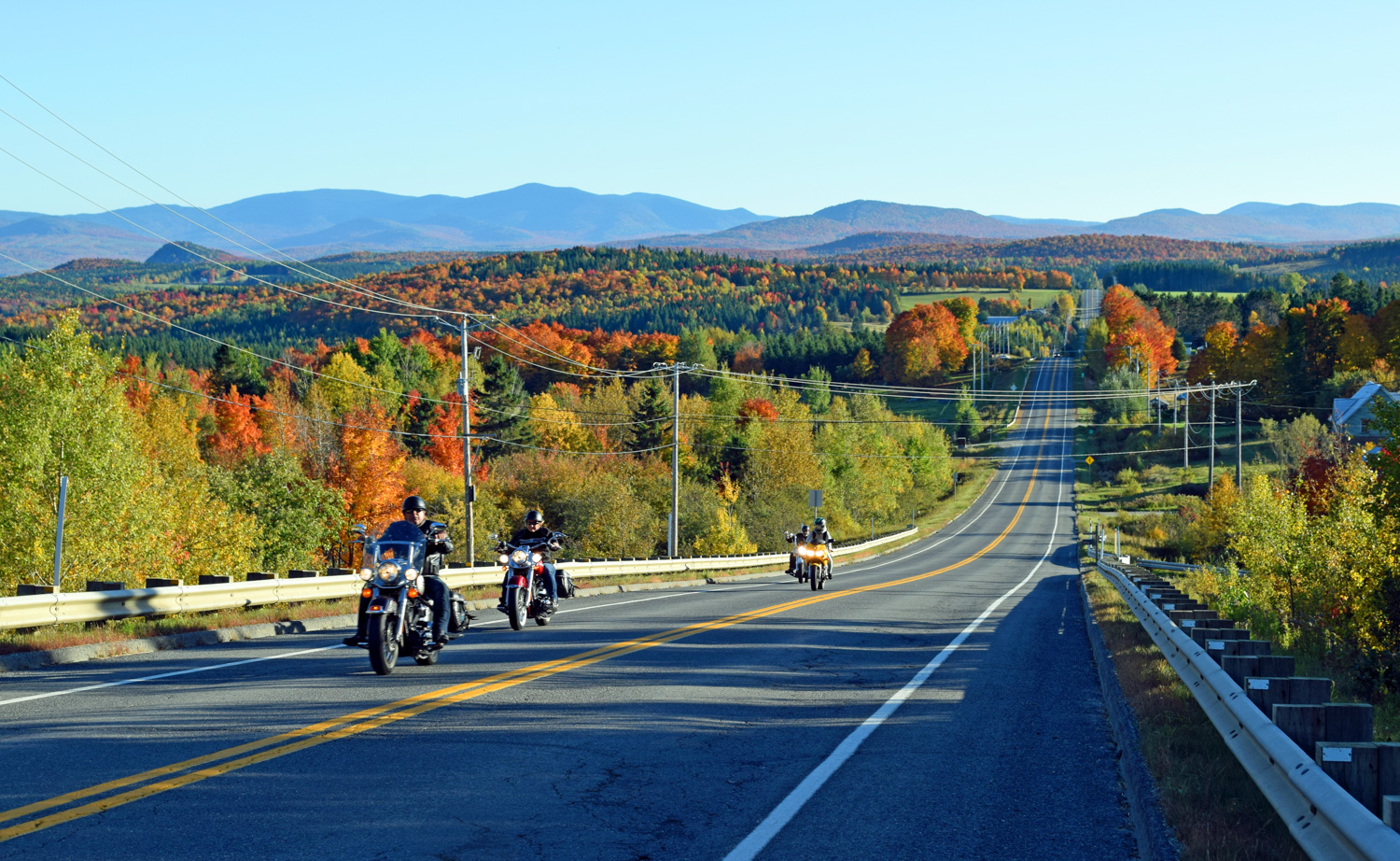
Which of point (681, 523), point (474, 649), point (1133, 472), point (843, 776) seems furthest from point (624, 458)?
point (843, 776)

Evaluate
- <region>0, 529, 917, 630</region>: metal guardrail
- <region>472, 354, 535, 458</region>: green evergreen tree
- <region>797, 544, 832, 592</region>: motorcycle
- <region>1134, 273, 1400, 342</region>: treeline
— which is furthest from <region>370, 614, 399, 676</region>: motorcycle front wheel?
<region>1134, 273, 1400, 342</region>: treeline

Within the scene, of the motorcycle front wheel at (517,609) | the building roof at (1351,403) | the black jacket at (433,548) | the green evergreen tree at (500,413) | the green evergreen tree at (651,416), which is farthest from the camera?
the building roof at (1351,403)

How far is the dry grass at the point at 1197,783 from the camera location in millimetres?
5219

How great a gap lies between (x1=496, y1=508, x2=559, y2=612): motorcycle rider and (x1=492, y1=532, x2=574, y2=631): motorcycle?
3cm

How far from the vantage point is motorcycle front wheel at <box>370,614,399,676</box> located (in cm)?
1078

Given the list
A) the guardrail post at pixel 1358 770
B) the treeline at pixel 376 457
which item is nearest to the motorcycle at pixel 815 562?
the treeline at pixel 376 457

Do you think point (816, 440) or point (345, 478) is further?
point (816, 440)

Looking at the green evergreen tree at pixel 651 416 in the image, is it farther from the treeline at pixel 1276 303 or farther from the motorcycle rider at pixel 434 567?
the motorcycle rider at pixel 434 567

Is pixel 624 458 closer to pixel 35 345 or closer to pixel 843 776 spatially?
pixel 35 345

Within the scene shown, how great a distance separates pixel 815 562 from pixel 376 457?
48.5 m

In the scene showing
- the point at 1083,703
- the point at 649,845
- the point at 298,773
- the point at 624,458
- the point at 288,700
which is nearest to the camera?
the point at 649,845

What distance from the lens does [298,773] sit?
22.3ft

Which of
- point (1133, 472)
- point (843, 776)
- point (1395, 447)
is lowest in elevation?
point (1133, 472)

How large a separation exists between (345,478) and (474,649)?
6061cm
